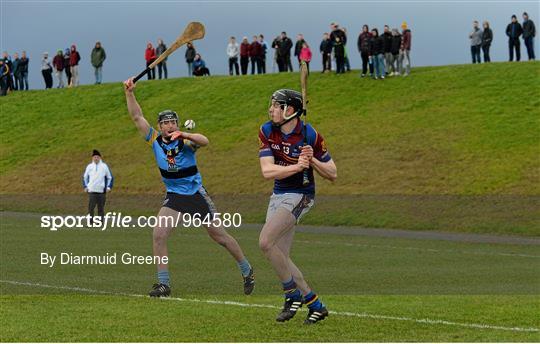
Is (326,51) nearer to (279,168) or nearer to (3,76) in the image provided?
(3,76)

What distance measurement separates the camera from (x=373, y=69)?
52.6 meters

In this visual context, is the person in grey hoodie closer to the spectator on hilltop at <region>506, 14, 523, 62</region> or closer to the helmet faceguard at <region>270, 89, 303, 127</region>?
the spectator on hilltop at <region>506, 14, 523, 62</region>

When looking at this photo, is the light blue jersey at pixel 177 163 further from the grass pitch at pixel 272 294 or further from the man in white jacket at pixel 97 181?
the man in white jacket at pixel 97 181

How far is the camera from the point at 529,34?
154 ft

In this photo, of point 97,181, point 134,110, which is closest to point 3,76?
point 97,181

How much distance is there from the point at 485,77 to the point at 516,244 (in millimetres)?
25361

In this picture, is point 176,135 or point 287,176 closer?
point 287,176

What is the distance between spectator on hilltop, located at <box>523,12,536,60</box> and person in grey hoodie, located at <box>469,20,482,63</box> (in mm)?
2049

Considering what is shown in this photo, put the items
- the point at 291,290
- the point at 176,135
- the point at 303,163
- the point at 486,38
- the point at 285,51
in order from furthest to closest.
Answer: the point at 285,51, the point at 486,38, the point at 176,135, the point at 291,290, the point at 303,163

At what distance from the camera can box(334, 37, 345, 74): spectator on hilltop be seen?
49.6 meters

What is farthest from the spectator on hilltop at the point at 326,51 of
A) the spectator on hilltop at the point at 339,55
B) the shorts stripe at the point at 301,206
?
the shorts stripe at the point at 301,206

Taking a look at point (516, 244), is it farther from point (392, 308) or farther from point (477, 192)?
point (392, 308)

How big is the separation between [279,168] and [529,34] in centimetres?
3817

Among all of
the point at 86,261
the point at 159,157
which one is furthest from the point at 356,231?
the point at 159,157
